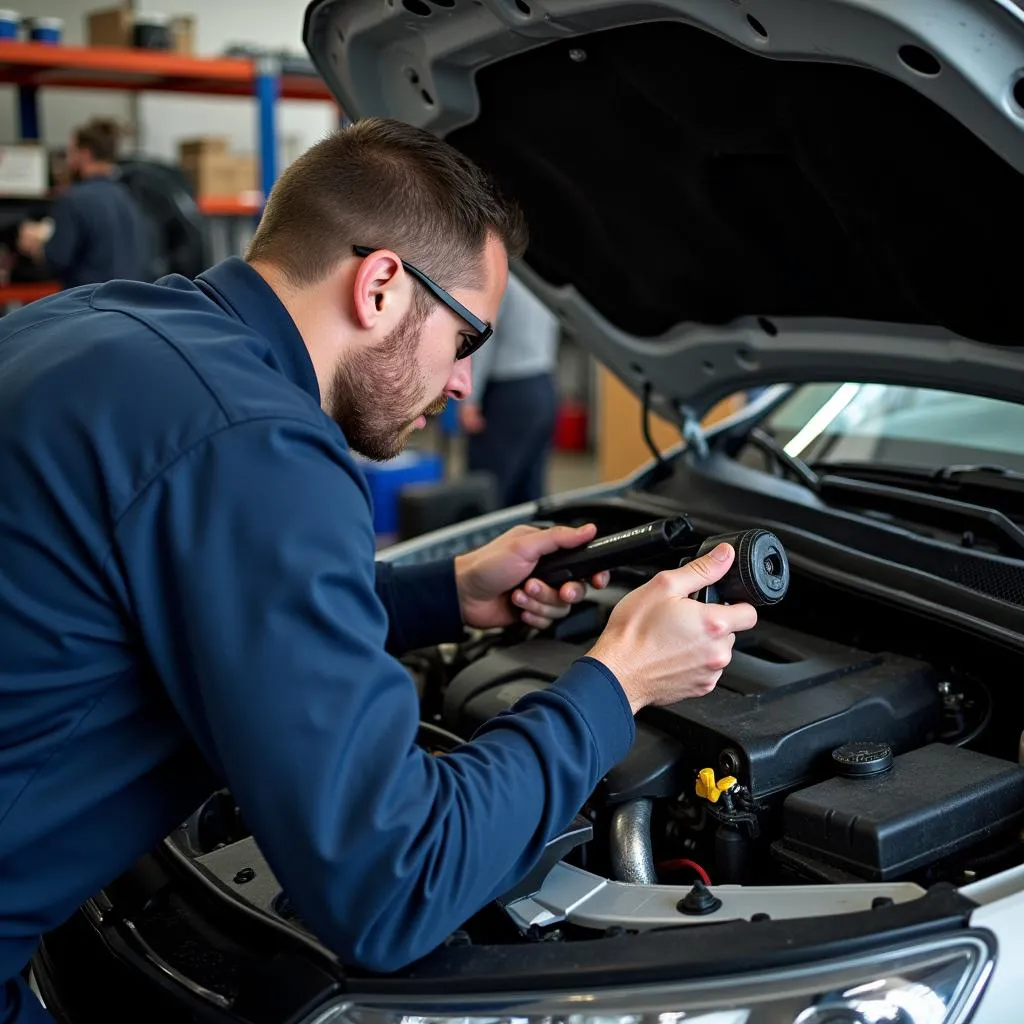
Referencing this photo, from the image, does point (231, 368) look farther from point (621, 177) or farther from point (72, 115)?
point (72, 115)

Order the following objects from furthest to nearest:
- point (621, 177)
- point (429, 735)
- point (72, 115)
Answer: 1. point (72, 115)
2. point (621, 177)
3. point (429, 735)

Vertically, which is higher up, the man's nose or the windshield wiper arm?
the man's nose

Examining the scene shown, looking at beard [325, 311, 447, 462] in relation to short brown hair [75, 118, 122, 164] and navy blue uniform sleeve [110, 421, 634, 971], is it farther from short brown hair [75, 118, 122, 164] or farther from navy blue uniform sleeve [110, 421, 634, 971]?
short brown hair [75, 118, 122, 164]

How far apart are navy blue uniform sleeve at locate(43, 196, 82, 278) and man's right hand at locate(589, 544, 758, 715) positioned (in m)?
5.70

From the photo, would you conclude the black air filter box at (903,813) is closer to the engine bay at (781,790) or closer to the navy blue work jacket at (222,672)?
the engine bay at (781,790)

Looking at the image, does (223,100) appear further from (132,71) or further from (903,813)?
(903,813)

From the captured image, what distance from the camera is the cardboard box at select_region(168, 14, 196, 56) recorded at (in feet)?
23.2

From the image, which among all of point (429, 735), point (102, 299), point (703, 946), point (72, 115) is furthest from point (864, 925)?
point (72, 115)

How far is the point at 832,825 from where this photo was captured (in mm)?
1281

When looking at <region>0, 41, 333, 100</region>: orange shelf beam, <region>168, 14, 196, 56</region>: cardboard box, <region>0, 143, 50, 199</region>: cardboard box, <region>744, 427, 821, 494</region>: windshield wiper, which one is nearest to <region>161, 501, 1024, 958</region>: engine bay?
<region>744, 427, 821, 494</region>: windshield wiper

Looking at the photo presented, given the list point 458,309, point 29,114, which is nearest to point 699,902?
point 458,309

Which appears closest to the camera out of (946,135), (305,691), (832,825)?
(305,691)

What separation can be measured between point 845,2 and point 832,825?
2.67ft

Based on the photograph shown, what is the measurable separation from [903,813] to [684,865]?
0.91 ft
